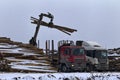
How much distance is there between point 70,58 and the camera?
1491 inches

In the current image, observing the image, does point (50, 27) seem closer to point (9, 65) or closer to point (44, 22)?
point (44, 22)

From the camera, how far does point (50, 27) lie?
41438mm

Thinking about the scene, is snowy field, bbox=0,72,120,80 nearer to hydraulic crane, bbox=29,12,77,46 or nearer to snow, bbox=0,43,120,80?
snow, bbox=0,43,120,80

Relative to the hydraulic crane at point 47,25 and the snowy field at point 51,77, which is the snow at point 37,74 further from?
the hydraulic crane at point 47,25

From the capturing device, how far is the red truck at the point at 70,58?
3803cm

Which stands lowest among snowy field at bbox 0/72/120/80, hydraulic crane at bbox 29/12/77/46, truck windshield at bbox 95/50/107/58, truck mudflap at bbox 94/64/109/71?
snowy field at bbox 0/72/120/80

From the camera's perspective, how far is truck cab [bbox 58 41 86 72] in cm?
3803

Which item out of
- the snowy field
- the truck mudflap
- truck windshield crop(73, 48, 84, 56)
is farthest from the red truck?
the snowy field

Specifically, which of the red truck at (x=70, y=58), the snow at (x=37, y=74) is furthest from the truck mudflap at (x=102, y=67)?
the snow at (x=37, y=74)

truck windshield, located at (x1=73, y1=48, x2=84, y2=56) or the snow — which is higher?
truck windshield, located at (x1=73, y1=48, x2=84, y2=56)

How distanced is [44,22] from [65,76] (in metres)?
18.7

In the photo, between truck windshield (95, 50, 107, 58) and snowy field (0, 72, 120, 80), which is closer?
snowy field (0, 72, 120, 80)

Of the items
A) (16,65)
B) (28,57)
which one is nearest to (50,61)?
(28,57)

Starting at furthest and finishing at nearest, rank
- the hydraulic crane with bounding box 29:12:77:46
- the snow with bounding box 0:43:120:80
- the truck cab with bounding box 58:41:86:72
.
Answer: the hydraulic crane with bounding box 29:12:77:46 < the truck cab with bounding box 58:41:86:72 < the snow with bounding box 0:43:120:80
